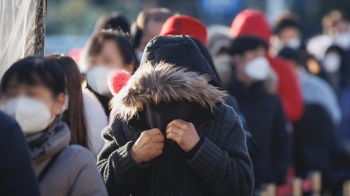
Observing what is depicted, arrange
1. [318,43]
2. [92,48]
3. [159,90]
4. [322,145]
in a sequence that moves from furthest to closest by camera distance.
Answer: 1. [318,43]
2. [322,145]
3. [92,48]
4. [159,90]

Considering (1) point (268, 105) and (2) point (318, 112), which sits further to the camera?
(2) point (318, 112)

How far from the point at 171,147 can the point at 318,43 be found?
38.7ft

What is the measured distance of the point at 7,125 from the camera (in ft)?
10.6

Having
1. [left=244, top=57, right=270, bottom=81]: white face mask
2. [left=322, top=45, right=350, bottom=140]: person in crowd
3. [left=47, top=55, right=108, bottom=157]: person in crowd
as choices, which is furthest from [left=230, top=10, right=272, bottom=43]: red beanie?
[left=47, top=55, right=108, bottom=157]: person in crowd

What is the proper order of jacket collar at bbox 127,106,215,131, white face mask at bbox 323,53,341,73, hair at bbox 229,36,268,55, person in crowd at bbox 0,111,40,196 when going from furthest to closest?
white face mask at bbox 323,53,341,73
hair at bbox 229,36,268,55
jacket collar at bbox 127,106,215,131
person in crowd at bbox 0,111,40,196

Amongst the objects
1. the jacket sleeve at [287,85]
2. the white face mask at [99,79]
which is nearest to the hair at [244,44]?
the jacket sleeve at [287,85]

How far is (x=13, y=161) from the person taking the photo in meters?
3.24

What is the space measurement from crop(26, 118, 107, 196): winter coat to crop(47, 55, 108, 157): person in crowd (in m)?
0.81

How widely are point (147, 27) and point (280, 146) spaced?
220 cm

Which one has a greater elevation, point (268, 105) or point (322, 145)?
point (268, 105)

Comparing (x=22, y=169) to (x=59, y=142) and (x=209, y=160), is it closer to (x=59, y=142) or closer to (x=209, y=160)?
(x=59, y=142)

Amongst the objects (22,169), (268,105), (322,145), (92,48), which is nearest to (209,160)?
(22,169)

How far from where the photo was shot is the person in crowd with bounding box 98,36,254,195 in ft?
12.8

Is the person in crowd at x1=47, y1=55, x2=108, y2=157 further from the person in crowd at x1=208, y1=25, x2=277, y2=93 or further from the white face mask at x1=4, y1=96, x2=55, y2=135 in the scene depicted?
the person in crowd at x1=208, y1=25, x2=277, y2=93
